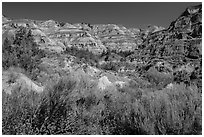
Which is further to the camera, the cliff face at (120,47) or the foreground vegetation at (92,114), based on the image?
the cliff face at (120,47)

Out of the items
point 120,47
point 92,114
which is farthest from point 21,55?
point 120,47

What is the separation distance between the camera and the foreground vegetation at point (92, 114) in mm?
3684

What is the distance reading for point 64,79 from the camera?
4703 mm

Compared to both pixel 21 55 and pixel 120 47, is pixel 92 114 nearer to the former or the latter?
pixel 21 55

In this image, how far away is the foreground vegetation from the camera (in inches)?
145

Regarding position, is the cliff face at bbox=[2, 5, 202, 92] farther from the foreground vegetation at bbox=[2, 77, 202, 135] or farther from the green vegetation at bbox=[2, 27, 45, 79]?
the foreground vegetation at bbox=[2, 77, 202, 135]

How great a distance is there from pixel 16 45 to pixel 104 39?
74.7 m

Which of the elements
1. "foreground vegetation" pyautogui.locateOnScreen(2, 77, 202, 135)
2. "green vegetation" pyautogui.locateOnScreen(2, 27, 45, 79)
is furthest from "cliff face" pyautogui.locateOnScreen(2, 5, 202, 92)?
"foreground vegetation" pyautogui.locateOnScreen(2, 77, 202, 135)

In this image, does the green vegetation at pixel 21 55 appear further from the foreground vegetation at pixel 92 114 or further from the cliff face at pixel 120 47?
the foreground vegetation at pixel 92 114

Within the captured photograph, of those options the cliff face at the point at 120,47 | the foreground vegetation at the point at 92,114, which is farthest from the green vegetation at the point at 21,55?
the foreground vegetation at the point at 92,114

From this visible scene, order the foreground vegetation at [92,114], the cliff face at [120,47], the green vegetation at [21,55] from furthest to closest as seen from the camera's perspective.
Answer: the cliff face at [120,47]
the green vegetation at [21,55]
the foreground vegetation at [92,114]

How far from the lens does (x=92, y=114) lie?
Answer: 488 cm

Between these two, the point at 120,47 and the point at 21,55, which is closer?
the point at 21,55

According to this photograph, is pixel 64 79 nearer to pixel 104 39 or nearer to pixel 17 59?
pixel 17 59
